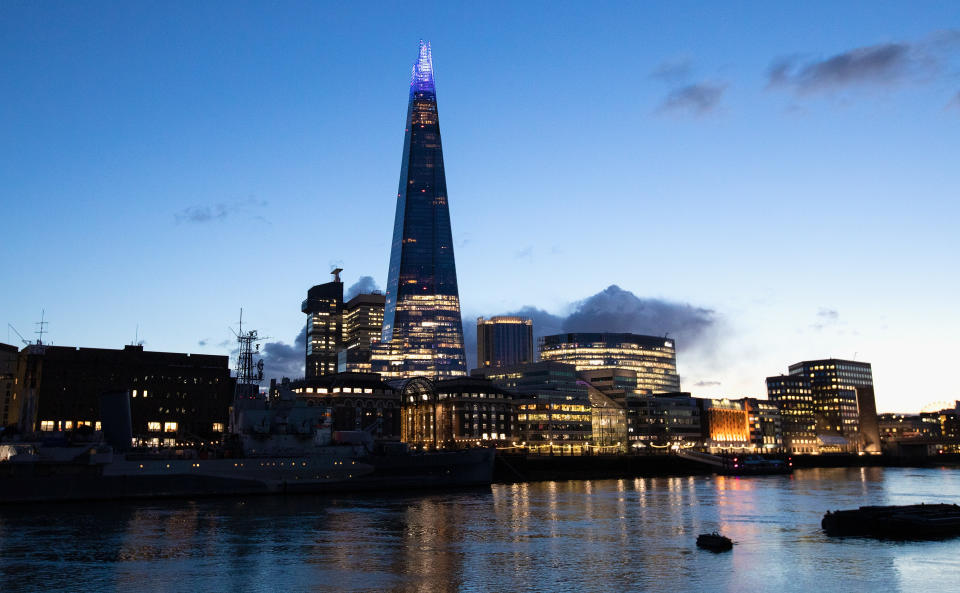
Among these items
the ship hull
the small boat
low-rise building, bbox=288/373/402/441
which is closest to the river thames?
the small boat

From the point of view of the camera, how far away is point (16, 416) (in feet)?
508

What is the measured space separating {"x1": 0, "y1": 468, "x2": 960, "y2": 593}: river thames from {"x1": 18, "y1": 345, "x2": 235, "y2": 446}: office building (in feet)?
272

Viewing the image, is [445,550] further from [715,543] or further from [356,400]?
[356,400]

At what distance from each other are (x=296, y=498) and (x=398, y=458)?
13.8 metres

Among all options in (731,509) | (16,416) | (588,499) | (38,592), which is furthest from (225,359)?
(38,592)

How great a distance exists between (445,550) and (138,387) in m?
130


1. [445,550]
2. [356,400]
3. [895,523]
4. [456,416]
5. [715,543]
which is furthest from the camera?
[456,416]

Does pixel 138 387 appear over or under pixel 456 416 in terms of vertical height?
over

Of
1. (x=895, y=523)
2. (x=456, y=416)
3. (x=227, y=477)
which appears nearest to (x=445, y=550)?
(x=895, y=523)

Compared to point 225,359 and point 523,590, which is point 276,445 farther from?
point 225,359

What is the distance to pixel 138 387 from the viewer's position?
6107 inches

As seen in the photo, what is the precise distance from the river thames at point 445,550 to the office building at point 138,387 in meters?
82.9

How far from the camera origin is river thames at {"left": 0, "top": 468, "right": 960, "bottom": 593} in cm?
3550

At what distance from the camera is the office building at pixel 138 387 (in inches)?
5748
